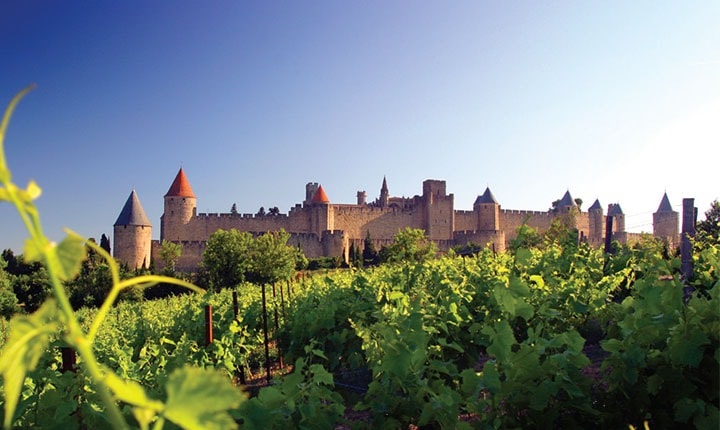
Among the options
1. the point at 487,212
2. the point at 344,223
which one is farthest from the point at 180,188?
the point at 487,212

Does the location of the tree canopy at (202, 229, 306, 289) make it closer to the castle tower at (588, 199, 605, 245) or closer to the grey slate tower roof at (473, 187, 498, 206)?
the grey slate tower roof at (473, 187, 498, 206)

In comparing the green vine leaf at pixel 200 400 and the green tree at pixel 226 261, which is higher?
the green vine leaf at pixel 200 400

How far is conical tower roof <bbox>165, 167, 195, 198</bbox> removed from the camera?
37531 mm

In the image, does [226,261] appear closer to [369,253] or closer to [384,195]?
[369,253]

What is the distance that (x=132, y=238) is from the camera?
33.3m

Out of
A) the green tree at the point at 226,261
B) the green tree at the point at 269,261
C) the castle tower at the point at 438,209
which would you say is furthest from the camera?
the castle tower at the point at 438,209

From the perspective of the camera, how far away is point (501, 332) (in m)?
1.78

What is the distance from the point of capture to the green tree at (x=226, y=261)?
27.8m

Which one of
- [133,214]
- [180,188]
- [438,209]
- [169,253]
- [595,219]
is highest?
[180,188]

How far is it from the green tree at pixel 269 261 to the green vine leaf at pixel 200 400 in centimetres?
2722

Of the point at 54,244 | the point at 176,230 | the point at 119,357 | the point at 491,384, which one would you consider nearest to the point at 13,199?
the point at 54,244

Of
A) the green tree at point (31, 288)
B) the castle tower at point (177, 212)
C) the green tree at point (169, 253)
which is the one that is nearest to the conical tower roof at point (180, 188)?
the castle tower at point (177, 212)

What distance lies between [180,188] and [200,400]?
128 feet

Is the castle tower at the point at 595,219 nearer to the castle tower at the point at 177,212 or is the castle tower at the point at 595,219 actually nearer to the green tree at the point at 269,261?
the green tree at the point at 269,261
